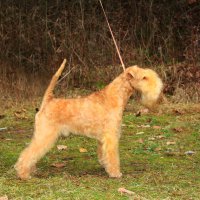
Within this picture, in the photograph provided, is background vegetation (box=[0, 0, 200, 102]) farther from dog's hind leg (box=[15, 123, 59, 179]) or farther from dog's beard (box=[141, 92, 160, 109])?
dog's hind leg (box=[15, 123, 59, 179])

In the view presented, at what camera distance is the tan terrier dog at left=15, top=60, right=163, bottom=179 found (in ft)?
18.4

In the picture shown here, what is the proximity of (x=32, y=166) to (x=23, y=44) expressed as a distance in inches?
300

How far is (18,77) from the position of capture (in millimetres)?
11984

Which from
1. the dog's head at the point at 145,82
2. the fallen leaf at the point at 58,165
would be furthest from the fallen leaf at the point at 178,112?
the dog's head at the point at 145,82

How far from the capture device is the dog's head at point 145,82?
5762mm

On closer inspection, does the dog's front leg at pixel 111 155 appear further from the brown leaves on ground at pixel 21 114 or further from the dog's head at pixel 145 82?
the brown leaves on ground at pixel 21 114

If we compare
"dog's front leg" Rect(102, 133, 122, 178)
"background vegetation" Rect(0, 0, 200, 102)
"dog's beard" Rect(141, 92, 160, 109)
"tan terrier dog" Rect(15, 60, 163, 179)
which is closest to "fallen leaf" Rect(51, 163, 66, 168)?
"tan terrier dog" Rect(15, 60, 163, 179)

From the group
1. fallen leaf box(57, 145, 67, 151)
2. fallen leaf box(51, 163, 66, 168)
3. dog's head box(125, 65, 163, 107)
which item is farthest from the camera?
fallen leaf box(57, 145, 67, 151)

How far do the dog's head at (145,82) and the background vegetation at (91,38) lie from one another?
613 cm

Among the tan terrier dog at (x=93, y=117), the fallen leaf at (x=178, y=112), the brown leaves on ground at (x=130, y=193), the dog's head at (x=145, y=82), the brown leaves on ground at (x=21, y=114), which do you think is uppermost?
the dog's head at (x=145, y=82)

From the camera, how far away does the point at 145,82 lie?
5766 millimetres

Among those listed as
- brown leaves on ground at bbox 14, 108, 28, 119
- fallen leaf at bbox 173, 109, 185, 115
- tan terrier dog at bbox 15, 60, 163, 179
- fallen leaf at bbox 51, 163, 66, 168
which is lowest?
brown leaves on ground at bbox 14, 108, 28, 119

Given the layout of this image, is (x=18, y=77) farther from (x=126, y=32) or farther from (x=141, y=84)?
(x=141, y=84)

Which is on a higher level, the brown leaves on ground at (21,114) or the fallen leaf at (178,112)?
the fallen leaf at (178,112)
